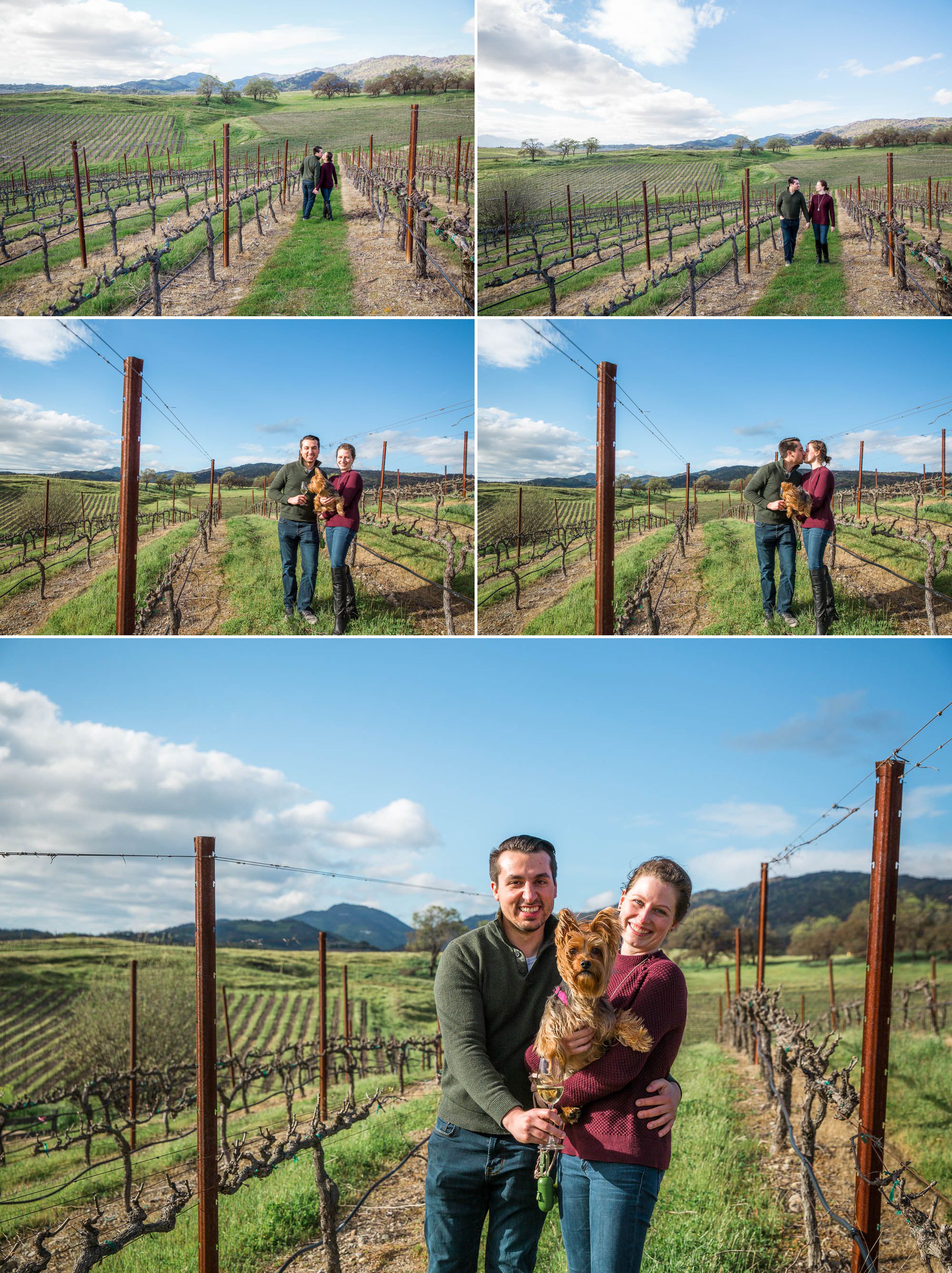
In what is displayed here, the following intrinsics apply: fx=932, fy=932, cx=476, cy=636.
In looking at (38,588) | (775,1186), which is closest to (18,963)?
(38,588)

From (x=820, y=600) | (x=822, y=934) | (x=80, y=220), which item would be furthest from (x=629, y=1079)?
(x=822, y=934)

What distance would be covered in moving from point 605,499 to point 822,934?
4985cm

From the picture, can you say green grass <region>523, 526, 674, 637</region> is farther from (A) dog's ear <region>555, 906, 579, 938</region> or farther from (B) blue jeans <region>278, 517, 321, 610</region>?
(A) dog's ear <region>555, 906, 579, 938</region>

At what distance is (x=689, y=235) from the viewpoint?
12375 mm

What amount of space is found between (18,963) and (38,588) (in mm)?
26213

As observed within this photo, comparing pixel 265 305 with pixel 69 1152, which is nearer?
pixel 265 305

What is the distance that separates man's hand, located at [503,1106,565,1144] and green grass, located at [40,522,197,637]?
8.73 metres

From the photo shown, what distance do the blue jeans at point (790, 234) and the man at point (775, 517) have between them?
163 inches

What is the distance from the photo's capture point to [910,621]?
976 centimetres

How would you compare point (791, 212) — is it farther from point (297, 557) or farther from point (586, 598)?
point (297, 557)

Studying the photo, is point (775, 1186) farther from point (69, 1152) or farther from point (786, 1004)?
point (786, 1004)

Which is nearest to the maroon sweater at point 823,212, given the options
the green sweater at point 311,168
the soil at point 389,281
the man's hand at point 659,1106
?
the soil at point 389,281

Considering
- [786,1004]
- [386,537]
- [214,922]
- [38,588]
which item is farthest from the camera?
[786,1004]

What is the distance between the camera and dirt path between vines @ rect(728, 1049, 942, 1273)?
5.90 meters
